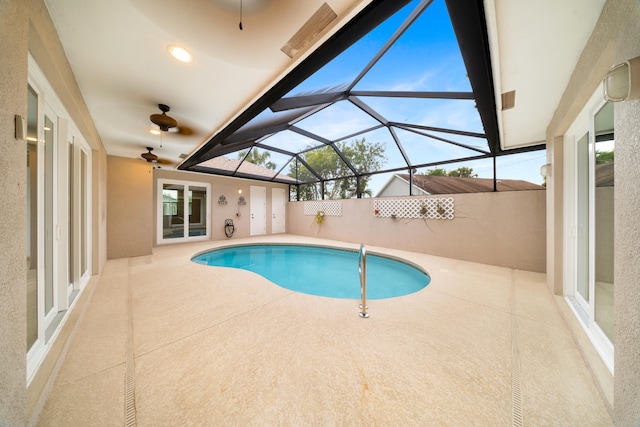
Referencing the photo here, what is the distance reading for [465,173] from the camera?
17.6ft

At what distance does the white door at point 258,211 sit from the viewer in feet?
29.7

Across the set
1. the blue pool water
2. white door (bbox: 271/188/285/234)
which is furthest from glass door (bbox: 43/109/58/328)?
white door (bbox: 271/188/285/234)

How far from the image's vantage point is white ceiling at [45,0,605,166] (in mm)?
1460

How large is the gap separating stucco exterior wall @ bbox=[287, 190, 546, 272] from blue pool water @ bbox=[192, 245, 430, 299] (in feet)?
3.43

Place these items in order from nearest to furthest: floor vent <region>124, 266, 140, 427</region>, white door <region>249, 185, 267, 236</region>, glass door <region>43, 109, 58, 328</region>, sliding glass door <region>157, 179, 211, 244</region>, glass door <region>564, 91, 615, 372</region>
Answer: floor vent <region>124, 266, 140, 427</region> → glass door <region>564, 91, 615, 372</region> → glass door <region>43, 109, 58, 328</region> → sliding glass door <region>157, 179, 211, 244</region> → white door <region>249, 185, 267, 236</region>

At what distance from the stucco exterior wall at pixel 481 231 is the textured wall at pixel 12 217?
21.2ft

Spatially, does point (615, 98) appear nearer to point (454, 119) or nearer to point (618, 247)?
point (618, 247)

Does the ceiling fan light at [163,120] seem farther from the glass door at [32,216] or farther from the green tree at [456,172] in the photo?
the green tree at [456,172]

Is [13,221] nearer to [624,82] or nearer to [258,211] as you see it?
[624,82]

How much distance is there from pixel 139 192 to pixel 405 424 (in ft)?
22.4

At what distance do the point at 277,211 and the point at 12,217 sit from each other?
888 cm

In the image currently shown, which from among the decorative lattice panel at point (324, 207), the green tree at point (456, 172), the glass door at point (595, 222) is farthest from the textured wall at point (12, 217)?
the decorative lattice panel at point (324, 207)

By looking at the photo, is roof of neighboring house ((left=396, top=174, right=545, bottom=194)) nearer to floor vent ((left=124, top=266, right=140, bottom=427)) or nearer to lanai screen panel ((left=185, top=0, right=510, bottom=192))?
lanai screen panel ((left=185, top=0, right=510, bottom=192))

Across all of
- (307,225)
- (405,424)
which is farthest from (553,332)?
(307,225)
